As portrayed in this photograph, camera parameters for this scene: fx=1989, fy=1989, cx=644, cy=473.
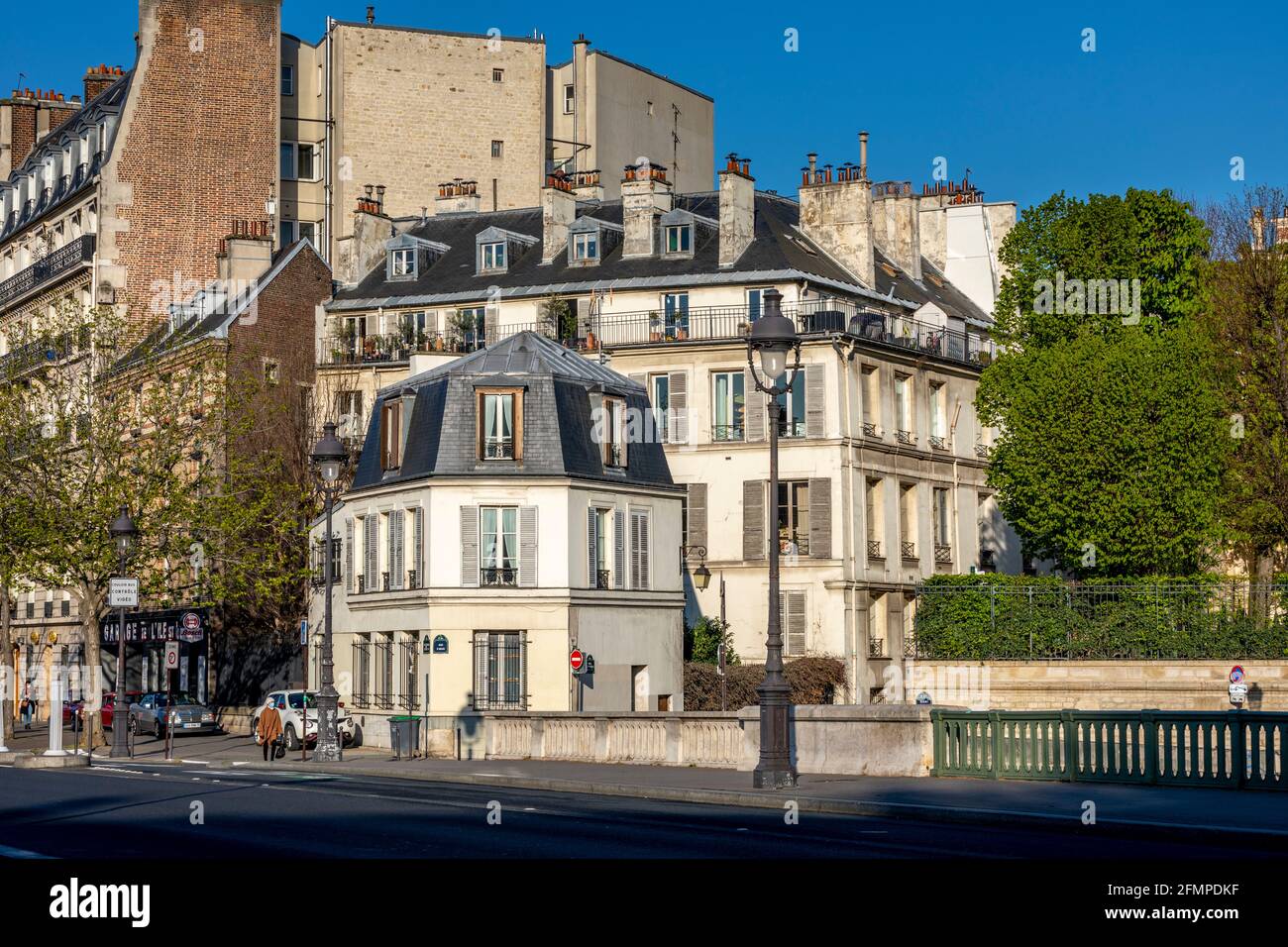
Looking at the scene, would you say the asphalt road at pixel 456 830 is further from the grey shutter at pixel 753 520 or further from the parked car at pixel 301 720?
the grey shutter at pixel 753 520

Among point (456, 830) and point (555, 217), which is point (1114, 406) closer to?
point (555, 217)

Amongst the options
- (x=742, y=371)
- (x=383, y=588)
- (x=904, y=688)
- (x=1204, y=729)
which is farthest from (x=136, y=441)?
(x=1204, y=729)

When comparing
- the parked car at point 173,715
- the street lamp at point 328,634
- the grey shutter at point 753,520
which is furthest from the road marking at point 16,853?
the grey shutter at point 753,520

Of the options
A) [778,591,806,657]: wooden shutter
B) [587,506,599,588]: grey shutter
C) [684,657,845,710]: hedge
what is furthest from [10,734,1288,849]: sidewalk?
[778,591,806,657]: wooden shutter

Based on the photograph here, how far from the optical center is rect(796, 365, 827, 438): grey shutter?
201ft

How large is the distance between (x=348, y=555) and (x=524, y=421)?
686 cm

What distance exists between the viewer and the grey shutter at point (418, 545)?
48.9 meters

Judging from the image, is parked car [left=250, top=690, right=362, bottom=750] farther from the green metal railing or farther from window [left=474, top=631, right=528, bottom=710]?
the green metal railing

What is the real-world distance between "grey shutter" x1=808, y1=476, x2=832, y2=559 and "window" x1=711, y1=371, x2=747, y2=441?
3.15 metres

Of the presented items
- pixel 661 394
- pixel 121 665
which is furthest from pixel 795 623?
pixel 121 665

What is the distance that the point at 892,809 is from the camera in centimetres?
2377

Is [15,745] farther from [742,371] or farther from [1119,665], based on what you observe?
[1119,665]

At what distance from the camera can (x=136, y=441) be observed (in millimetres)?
53094

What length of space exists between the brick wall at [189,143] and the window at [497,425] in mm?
29196
